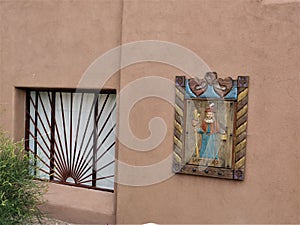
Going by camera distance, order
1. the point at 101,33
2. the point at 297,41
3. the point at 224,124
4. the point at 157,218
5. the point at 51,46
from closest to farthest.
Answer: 1. the point at 297,41
2. the point at 224,124
3. the point at 157,218
4. the point at 101,33
5. the point at 51,46

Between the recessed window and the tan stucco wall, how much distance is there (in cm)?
39

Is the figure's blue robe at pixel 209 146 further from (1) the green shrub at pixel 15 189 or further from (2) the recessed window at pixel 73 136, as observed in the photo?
(1) the green shrub at pixel 15 189

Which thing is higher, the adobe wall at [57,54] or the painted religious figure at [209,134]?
the adobe wall at [57,54]

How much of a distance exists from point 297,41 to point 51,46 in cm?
359

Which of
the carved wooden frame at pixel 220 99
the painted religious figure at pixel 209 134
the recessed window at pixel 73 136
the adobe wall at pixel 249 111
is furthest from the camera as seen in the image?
the recessed window at pixel 73 136

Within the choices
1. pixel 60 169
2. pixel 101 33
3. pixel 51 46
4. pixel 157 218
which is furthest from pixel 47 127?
pixel 157 218

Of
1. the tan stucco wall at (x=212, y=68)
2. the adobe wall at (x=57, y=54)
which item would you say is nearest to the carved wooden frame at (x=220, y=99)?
the tan stucco wall at (x=212, y=68)

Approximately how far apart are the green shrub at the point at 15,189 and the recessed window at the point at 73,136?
0.81 meters

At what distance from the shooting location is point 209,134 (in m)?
4.86

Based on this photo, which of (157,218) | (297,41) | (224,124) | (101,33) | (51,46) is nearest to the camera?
(297,41)

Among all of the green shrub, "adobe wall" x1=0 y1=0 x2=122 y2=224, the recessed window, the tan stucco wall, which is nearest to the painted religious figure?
the tan stucco wall

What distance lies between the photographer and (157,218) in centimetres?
523

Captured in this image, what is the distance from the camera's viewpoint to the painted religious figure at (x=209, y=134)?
15.9 ft

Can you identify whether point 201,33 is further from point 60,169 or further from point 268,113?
point 60,169
